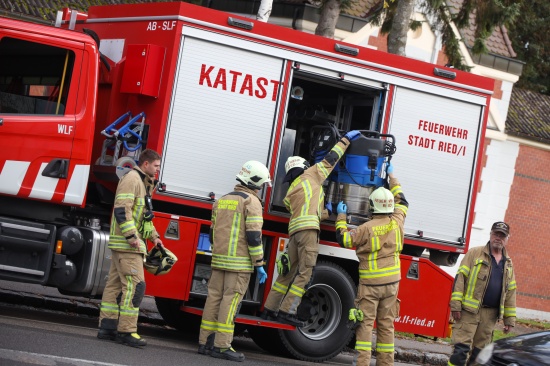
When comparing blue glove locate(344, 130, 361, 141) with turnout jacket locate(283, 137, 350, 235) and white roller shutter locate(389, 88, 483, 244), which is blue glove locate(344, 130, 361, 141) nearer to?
turnout jacket locate(283, 137, 350, 235)

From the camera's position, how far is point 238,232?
31.8 ft

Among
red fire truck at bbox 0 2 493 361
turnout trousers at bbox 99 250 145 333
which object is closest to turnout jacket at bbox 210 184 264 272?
red fire truck at bbox 0 2 493 361

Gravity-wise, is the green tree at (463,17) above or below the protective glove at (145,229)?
above

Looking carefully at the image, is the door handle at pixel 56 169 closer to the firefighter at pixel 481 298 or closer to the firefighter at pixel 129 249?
the firefighter at pixel 129 249

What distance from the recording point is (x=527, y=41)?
34719 mm

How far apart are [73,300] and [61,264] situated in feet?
8.59

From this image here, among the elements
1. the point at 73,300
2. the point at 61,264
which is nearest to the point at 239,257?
the point at 61,264

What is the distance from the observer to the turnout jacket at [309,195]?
1017cm

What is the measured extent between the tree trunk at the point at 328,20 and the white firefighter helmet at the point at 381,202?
7267mm

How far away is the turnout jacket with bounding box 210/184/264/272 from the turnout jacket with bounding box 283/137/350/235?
1.87 feet

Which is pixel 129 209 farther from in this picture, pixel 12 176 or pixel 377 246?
pixel 377 246

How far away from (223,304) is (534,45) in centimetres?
2685

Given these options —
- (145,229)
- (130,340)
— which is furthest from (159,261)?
(130,340)

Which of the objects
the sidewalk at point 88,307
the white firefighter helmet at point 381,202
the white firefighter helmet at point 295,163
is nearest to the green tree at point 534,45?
the sidewalk at point 88,307
